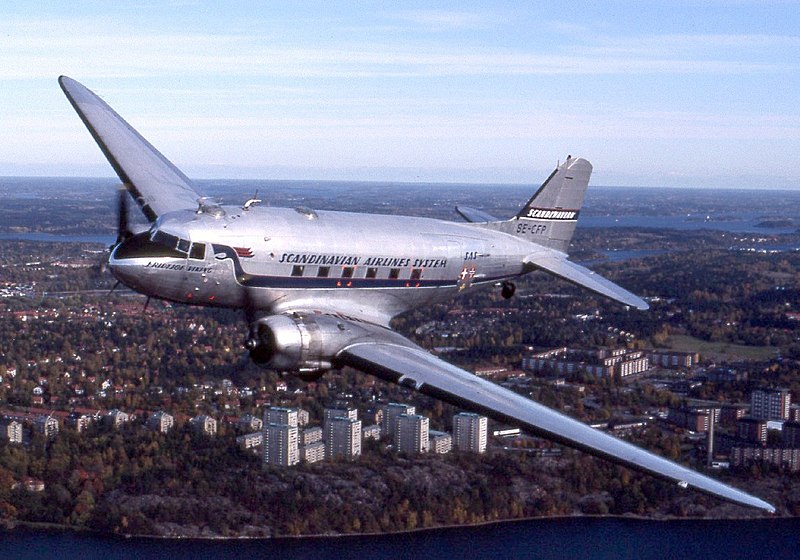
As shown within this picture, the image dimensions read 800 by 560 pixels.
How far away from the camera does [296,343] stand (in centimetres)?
3300

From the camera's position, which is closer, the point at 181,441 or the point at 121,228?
the point at 121,228

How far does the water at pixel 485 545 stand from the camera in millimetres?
70625

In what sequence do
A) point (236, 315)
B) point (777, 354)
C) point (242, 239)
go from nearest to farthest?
point (242, 239) < point (777, 354) < point (236, 315)

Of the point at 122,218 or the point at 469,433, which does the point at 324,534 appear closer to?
the point at 469,433

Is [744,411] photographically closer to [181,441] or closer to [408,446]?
[408,446]

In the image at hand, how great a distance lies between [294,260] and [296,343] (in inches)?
139

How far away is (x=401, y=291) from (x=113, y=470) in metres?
44.9

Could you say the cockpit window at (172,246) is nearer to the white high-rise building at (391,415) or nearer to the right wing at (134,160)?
the right wing at (134,160)

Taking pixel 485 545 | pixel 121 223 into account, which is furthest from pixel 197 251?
pixel 485 545

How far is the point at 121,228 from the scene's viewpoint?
119ft

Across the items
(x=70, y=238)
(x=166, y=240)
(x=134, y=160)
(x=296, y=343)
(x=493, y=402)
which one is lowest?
(x=70, y=238)

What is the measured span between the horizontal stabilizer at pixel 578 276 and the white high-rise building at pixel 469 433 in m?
35.4

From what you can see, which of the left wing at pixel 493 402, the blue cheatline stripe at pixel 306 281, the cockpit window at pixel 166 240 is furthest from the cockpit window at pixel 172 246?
the left wing at pixel 493 402

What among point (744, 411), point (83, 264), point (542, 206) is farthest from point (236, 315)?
point (542, 206)
